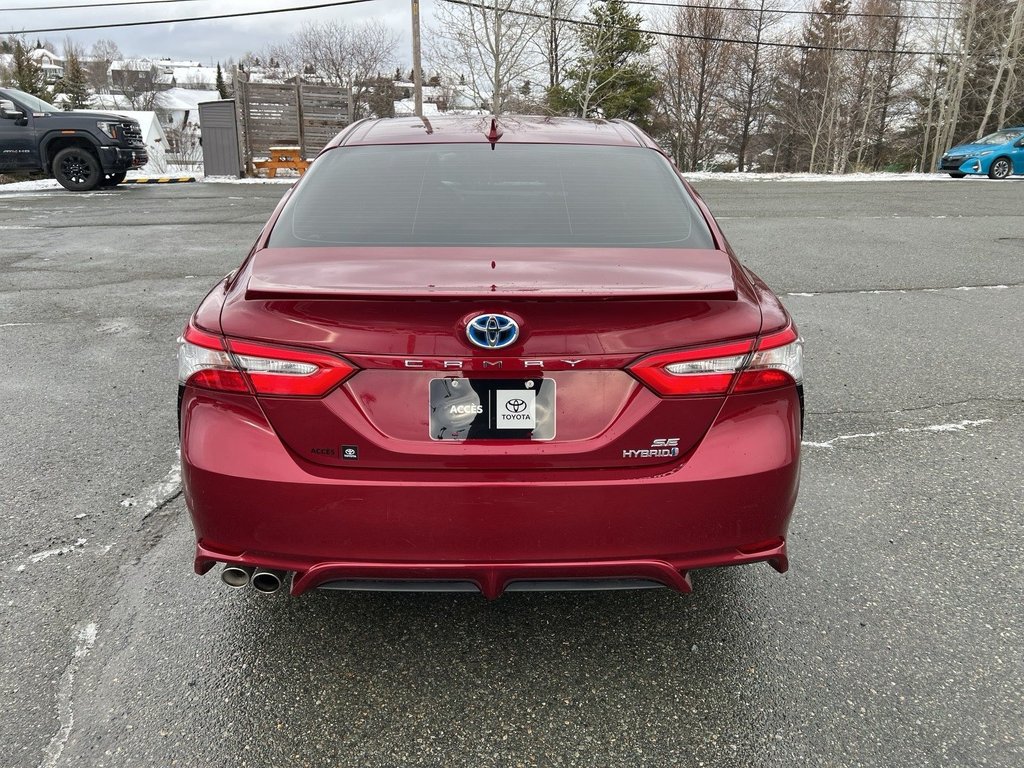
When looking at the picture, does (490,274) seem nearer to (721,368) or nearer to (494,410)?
(494,410)

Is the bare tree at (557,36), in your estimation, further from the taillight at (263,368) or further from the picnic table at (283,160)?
the taillight at (263,368)

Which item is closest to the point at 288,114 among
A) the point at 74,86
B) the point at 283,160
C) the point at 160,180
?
the point at 283,160

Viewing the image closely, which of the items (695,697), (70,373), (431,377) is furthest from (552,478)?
(70,373)

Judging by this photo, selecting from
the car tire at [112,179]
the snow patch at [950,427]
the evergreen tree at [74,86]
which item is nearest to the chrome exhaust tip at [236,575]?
the snow patch at [950,427]

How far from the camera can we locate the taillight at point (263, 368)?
1.96m

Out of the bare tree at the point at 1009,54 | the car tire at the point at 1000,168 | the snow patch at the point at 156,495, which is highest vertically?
the bare tree at the point at 1009,54

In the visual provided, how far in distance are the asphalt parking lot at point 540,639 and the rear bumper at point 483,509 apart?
417 millimetres

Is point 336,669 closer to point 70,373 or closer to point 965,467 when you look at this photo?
point 965,467

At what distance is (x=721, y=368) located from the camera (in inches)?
79.3

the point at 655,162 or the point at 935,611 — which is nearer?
the point at 935,611

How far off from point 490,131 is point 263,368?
157 centimetres

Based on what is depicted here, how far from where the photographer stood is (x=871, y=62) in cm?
4753

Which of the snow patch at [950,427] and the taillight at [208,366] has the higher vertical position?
the taillight at [208,366]

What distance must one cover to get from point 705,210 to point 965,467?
2156 millimetres
